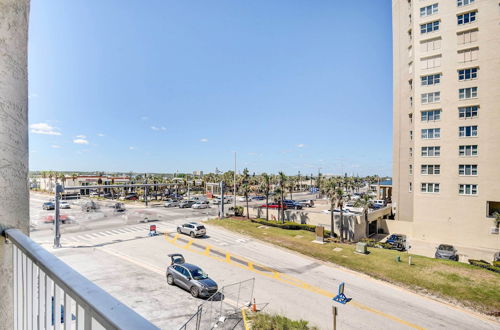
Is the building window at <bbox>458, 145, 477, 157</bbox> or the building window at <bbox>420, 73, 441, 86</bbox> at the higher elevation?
Answer: the building window at <bbox>420, 73, 441, 86</bbox>

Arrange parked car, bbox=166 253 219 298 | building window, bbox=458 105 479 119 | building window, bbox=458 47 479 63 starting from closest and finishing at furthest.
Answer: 1. parked car, bbox=166 253 219 298
2. building window, bbox=458 105 479 119
3. building window, bbox=458 47 479 63

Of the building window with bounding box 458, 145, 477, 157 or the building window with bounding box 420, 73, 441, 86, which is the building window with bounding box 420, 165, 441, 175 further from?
the building window with bounding box 420, 73, 441, 86

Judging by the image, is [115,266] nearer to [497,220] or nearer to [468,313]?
[468,313]

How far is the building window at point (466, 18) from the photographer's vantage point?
98.8 feet

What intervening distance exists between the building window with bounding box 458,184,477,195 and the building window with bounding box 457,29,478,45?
1707 centimetres

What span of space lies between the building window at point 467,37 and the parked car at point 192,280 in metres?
38.7

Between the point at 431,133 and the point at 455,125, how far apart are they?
252 cm

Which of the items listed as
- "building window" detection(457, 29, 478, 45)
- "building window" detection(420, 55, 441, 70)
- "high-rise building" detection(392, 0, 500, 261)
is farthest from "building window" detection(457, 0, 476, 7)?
"building window" detection(420, 55, 441, 70)

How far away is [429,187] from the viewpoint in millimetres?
32375

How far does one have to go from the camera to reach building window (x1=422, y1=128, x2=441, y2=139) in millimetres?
31888

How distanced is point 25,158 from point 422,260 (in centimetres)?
2801

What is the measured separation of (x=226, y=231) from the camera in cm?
3131

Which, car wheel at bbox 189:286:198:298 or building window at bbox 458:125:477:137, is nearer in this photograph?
car wheel at bbox 189:286:198:298

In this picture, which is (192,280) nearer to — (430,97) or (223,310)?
(223,310)
